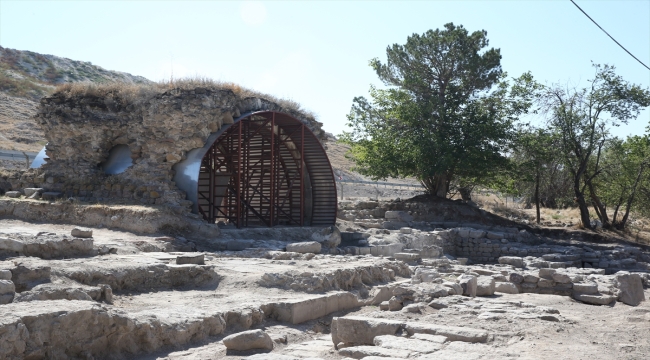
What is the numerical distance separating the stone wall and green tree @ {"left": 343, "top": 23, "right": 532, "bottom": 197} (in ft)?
32.4

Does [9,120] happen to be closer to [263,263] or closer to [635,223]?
[263,263]

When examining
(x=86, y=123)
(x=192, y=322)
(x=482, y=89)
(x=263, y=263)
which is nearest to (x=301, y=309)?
(x=192, y=322)

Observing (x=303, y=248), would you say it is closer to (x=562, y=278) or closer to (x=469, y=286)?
(x=469, y=286)

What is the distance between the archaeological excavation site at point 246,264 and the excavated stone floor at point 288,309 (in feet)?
0.09

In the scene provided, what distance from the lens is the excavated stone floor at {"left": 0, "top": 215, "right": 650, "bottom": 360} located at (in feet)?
19.8

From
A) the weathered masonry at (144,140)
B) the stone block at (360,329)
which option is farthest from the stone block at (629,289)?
the weathered masonry at (144,140)

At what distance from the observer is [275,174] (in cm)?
2262

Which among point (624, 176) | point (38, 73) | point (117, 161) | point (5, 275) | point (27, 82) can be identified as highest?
point (38, 73)

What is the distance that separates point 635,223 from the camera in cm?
3234

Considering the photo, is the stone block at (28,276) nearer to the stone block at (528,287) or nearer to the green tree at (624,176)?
the stone block at (528,287)

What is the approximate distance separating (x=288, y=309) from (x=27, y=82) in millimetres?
48984

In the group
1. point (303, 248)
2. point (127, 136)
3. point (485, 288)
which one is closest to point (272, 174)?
point (127, 136)

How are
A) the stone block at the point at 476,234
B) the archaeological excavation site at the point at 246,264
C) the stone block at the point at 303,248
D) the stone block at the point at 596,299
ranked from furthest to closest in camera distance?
1. the stone block at the point at 476,234
2. the stone block at the point at 303,248
3. the stone block at the point at 596,299
4. the archaeological excavation site at the point at 246,264

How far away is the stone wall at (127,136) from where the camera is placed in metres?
17.3
